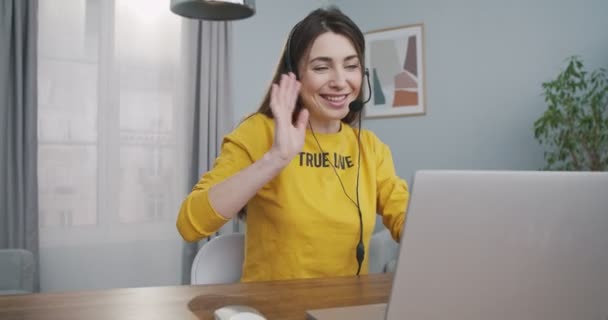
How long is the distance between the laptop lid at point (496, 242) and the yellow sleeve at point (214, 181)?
2.16 ft

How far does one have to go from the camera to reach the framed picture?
4.01 meters

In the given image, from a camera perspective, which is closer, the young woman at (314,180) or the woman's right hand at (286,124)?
the woman's right hand at (286,124)

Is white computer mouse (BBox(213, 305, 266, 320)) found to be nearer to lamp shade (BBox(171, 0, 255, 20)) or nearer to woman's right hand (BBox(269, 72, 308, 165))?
woman's right hand (BBox(269, 72, 308, 165))

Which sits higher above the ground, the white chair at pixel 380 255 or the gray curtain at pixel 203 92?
the gray curtain at pixel 203 92

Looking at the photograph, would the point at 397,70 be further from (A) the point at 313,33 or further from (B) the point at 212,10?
(A) the point at 313,33

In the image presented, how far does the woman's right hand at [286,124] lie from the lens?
1.20 m

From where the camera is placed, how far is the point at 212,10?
1.80 m

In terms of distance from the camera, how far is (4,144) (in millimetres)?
3107

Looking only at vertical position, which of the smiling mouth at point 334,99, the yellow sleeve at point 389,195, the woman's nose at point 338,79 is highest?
the woman's nose at point 338,79

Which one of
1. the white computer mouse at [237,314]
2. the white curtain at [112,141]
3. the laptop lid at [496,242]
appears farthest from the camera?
the white curtain at [112,141]

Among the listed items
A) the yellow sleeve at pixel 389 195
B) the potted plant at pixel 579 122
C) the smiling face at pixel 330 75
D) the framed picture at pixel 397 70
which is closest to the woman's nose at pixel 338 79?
the smiling face at pixel 330 75

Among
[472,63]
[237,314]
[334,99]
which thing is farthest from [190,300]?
[472,63]

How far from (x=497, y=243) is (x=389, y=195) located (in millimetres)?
918

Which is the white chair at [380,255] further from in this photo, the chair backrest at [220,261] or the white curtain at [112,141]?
the chair backrest at [220,261]
